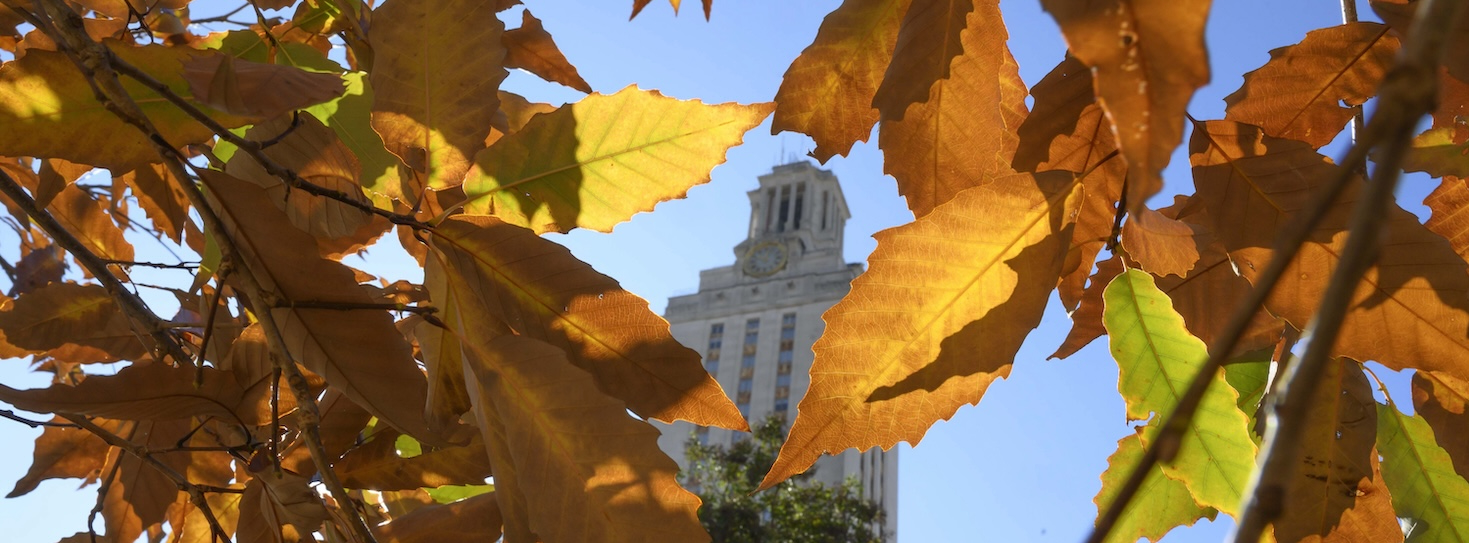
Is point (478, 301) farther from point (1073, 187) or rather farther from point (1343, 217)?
point (1343, 217)

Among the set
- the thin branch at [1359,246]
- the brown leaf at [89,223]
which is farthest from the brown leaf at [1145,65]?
the brown leaf at [89,223]

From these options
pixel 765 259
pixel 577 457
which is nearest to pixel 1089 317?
pixel 577 457

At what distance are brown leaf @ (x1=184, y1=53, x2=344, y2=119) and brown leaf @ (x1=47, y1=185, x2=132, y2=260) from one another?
2.06 ft

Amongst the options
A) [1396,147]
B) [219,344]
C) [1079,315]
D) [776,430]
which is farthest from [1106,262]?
[776,430]

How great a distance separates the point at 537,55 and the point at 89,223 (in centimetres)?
47

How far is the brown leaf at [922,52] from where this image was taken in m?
0.49

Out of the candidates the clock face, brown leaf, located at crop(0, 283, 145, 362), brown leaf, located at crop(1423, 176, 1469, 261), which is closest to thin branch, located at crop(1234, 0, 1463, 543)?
brown leaf, located at crop(1423, 176, 1469, 261)

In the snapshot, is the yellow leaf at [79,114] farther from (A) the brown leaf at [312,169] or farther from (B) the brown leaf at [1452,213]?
(B) the brown leaf at [1452,213]

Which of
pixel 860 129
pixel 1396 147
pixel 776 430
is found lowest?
pixel 1396 147

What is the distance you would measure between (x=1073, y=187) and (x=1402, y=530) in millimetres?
304

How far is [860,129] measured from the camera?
0.59 meters

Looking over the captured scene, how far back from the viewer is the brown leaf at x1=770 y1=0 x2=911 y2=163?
0.56m

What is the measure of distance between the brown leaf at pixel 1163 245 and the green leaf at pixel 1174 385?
23 millimetres

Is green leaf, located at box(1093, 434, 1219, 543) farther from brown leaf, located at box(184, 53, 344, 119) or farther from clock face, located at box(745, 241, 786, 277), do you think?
clock face, located at box(745, 241, 786, 277)
